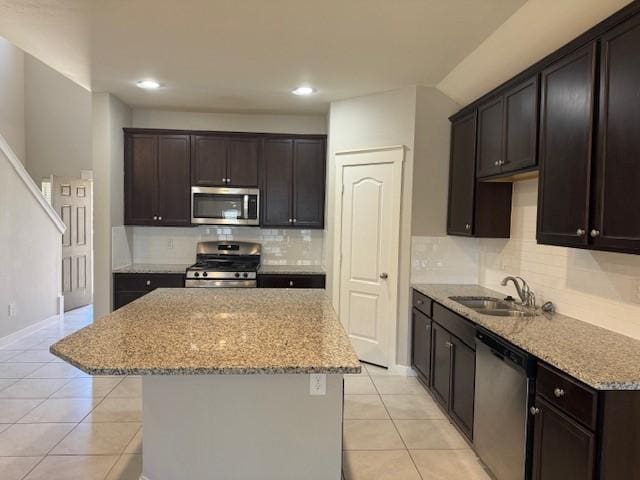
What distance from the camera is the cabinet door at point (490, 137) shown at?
3.15 m

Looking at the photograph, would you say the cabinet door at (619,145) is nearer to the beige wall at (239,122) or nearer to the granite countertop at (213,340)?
the granite countertop at (213,340)

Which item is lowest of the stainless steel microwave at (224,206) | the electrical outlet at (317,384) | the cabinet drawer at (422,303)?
the electrical outlet at (317,384)

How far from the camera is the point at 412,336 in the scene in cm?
407

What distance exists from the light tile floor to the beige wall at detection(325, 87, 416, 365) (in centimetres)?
74

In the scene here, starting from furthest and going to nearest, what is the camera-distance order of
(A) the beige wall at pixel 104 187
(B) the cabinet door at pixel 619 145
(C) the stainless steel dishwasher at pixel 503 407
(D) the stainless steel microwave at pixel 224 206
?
1. (D) the stainless steel microwave at pixel 224 206
2. (A) the beige wall at pixel 104 187
3. (C) the stainless steel dishwasher at pixel 503 407
4. (B) the cabinet door at pixel 619 145

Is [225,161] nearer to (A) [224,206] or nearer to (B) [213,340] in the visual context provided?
(A) [224,206]

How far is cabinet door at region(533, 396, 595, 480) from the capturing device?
5.67 ft

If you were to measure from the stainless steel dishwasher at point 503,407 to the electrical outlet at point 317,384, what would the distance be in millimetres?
966

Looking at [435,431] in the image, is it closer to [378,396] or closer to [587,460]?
[378,396]

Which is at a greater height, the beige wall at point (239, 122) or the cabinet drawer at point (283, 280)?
the beige wall at point (239, 122)

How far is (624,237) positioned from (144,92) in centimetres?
429

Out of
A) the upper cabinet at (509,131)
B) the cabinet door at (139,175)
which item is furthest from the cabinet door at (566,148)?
the cabinet door at (139,175)

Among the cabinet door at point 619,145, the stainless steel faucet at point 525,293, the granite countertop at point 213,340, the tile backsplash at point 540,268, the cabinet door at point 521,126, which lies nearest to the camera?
the granite countertop at point 213,340

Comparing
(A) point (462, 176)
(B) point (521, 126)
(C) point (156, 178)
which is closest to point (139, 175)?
(C) point (156, 178)
